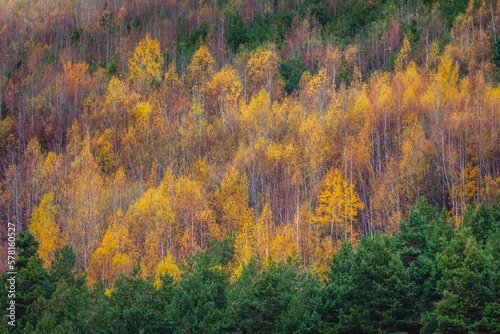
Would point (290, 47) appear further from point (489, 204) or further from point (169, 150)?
point (489, 204)

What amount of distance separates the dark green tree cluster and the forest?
103 millimetres

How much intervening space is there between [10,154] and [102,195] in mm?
19483

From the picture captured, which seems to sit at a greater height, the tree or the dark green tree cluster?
the tree

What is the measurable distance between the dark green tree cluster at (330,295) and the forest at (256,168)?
10cm

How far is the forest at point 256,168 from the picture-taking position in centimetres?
2594

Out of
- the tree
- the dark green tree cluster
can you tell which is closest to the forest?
the dark green tree cluster

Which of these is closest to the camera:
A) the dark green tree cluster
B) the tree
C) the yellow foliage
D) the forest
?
the dark green tree cluster

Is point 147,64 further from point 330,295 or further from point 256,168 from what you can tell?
point 330,295

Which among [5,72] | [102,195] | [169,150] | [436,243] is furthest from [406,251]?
[5,72]

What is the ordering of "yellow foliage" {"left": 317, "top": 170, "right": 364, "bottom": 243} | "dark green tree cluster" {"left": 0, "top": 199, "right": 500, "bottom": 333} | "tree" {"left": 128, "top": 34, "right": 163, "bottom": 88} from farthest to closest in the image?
1. "tree" {"left": 128, "top": 34, "right": 163, "bottom": 88}
2. "yellow foliage" {"left": 317, "top": 170, "right": 364, "bottom": 243}
3. "dark green tree cluster" {"left": 0, "top": 199, "right": 500, "bottom": 333}

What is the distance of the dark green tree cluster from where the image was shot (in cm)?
2150

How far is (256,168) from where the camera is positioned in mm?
49656

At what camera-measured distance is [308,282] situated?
27.2 m

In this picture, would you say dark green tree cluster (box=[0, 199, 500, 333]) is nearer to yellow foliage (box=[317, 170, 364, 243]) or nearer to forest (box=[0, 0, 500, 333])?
forest (box=[0, 0, 500, 333])
